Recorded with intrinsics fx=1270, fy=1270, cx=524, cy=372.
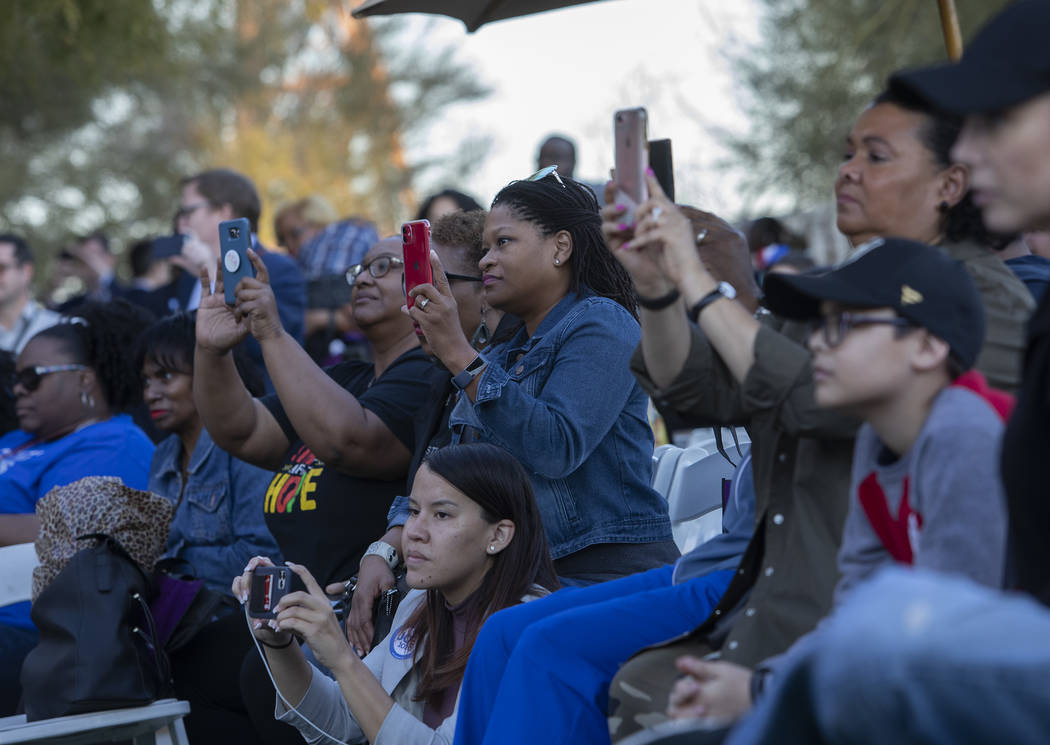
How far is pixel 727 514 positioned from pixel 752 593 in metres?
0.53

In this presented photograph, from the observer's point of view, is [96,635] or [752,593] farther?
[96,635]

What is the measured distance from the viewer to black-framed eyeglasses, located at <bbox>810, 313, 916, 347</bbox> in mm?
2172

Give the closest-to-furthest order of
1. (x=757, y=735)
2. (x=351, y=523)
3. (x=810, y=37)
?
1. (x=757, y=735)
2. (x=351, y=523)
3. (x=810, y=37)

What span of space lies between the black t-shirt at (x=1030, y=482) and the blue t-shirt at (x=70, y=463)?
13.2ft

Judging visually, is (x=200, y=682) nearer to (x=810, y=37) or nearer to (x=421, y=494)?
(x=421, y=494)

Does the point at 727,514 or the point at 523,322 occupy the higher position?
the point at 523,322

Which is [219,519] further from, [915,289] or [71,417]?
[915,289]

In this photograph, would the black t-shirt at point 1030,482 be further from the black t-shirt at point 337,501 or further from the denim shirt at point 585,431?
the black t-shirt at point 337,501

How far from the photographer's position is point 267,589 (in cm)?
338

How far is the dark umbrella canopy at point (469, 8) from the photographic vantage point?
15.2 feet

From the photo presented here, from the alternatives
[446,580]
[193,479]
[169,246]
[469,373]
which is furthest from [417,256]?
[169,246]

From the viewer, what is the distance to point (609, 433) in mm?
3703

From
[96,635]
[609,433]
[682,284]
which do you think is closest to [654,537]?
[609,433]

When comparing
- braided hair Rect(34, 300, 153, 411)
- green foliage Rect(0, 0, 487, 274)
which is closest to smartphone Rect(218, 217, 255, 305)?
braided hair Rect(34, 300, 153, 411)
